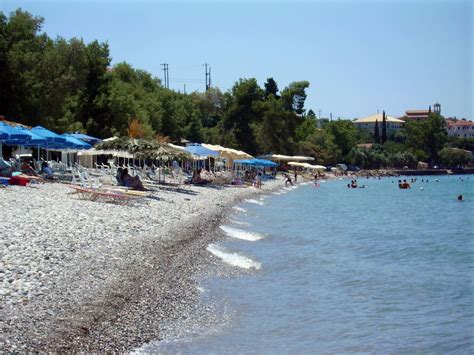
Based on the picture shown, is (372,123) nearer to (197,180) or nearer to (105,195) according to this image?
(197,180)

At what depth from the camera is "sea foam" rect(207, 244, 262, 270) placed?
15205 mm

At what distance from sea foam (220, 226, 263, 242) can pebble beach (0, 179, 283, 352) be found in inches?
44.1

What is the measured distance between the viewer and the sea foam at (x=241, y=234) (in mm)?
20500

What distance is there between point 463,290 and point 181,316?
6.54m

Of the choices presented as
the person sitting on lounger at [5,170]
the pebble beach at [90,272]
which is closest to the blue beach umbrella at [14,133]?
the person sitting on lounger at [5,170]

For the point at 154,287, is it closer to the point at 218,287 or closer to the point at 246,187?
the point at 218,287

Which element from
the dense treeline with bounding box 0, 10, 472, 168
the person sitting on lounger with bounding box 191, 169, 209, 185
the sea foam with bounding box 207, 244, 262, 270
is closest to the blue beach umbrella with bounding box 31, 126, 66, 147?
the sea foam with bounding box 207, 244, 262, 270

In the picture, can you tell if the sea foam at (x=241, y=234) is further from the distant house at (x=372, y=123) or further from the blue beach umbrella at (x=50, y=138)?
the distant house at (x=372, y=123)

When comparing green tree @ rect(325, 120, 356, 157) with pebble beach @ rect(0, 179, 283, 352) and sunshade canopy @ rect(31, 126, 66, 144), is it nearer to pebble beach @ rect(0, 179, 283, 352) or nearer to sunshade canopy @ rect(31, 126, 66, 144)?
sunshade canopy @ rect(31, 126, 66, 144)

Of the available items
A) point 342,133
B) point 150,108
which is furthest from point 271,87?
point 342,133

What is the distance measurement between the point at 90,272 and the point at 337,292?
501 cm

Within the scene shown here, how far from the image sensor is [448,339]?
956cm

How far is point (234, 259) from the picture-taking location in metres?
15.8

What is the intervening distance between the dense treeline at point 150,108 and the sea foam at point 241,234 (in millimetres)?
19299
